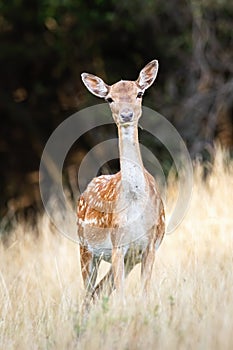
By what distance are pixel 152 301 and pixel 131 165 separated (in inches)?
39.5

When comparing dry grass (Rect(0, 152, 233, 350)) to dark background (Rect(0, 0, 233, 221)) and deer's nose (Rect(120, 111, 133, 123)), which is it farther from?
dark background (Rect(0, 0, 233, 221))

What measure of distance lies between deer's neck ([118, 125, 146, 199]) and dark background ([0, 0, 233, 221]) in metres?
5.73

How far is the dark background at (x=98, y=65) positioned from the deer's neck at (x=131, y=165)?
573 centimetres

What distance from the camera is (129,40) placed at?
527 inches

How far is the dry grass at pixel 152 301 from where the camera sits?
14.8 feet

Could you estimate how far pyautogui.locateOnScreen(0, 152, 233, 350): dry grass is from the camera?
177 inches

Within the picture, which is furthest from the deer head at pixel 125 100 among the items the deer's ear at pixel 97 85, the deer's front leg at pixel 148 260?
the deer's front leg at pixel 148 260

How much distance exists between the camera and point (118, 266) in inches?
226

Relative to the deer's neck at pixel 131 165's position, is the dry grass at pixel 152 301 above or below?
below

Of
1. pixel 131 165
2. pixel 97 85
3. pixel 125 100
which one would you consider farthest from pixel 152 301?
pixel 97 85

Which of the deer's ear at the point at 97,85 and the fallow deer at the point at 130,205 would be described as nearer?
the fallow deer at the point at 130,205

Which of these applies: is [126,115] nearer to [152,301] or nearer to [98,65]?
[152,301]

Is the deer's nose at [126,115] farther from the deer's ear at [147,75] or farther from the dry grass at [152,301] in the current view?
the dry grass at [152,301]

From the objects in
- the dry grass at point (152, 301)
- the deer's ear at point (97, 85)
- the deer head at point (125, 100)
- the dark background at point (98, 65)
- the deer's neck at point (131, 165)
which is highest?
the dark background at point (98, 65)
